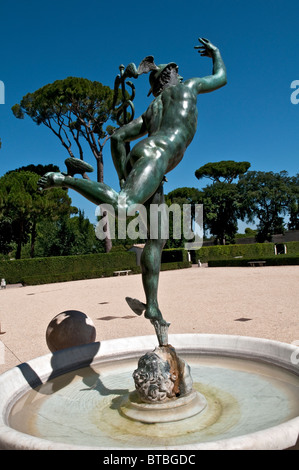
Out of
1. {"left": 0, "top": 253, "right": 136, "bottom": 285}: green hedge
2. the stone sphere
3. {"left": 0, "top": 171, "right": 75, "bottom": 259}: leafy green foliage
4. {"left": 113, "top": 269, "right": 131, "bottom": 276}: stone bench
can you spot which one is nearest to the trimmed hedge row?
{"left": 0, "top": 253, "right": 136, "bottom": 285}: green hedge

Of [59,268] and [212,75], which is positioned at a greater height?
[212,75]

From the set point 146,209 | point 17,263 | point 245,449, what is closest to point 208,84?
point 146,209

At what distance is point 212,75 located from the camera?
10.0 feet

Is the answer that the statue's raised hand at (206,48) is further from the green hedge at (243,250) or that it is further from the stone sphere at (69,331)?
the green hedge at (243,250)

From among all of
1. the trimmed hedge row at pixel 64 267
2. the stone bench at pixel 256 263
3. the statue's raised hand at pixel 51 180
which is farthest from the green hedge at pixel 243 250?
the statue's raised hand at pixel 51 180

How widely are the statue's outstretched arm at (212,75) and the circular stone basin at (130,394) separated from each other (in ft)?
7.57

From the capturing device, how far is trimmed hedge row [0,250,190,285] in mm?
19592

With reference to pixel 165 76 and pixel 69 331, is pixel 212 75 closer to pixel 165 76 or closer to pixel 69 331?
pixel 165 76

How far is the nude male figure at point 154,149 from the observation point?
230 cm

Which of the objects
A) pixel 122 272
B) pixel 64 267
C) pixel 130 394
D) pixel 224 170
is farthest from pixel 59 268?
pixel 224 170

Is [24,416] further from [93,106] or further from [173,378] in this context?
[93,106]

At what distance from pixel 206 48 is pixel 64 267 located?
2072 cm

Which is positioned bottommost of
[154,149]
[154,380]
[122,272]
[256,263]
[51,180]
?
[122,272]

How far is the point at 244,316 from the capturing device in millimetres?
7277
